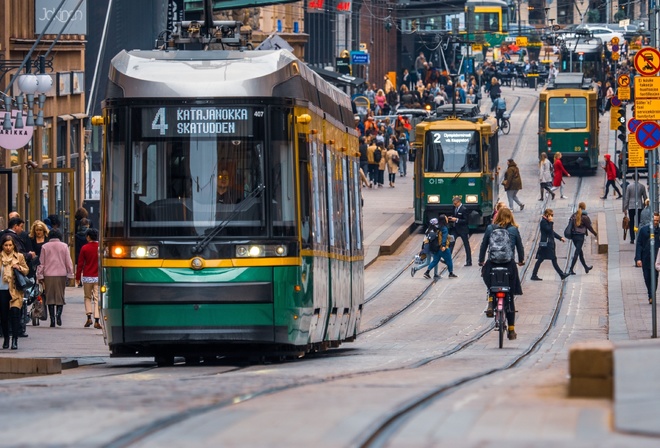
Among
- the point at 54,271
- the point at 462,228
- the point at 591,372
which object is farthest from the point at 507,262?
the point at 462,228

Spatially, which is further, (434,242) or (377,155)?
(377,155)

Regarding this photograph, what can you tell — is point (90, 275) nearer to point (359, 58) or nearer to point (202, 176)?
point (202, 176)

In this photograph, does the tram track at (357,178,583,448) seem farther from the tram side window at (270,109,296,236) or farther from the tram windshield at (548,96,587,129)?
the tram windshield at (548,96,587,129)

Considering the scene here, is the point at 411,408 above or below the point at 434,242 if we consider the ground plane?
above

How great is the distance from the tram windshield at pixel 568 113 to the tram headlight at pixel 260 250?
43373 millimetres

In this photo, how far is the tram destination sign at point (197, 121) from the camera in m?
15.6

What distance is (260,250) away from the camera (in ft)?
50.9

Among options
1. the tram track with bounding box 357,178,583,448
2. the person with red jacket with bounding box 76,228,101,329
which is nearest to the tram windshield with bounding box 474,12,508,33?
the person with red jacket with bounding box 76,228,101,329

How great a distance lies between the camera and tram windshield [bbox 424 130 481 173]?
4441 cm

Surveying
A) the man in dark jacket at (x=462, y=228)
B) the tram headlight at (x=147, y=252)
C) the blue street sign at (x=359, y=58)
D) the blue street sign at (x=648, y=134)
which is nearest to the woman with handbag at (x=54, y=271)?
the blue street sign at (x=648, y=134)

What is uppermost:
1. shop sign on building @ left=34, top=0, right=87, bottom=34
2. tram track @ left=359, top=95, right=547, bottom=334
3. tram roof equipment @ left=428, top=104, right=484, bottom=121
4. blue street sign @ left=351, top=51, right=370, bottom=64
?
shop sign on building @ left=34, top=0, right=87, bottom=34

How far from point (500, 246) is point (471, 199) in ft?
76.7

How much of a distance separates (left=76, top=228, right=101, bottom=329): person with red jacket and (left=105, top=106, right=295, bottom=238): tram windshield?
8750 mm

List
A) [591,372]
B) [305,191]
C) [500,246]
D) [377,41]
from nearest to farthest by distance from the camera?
[591,372]
[305,191]
[500,246]
[377,41]
